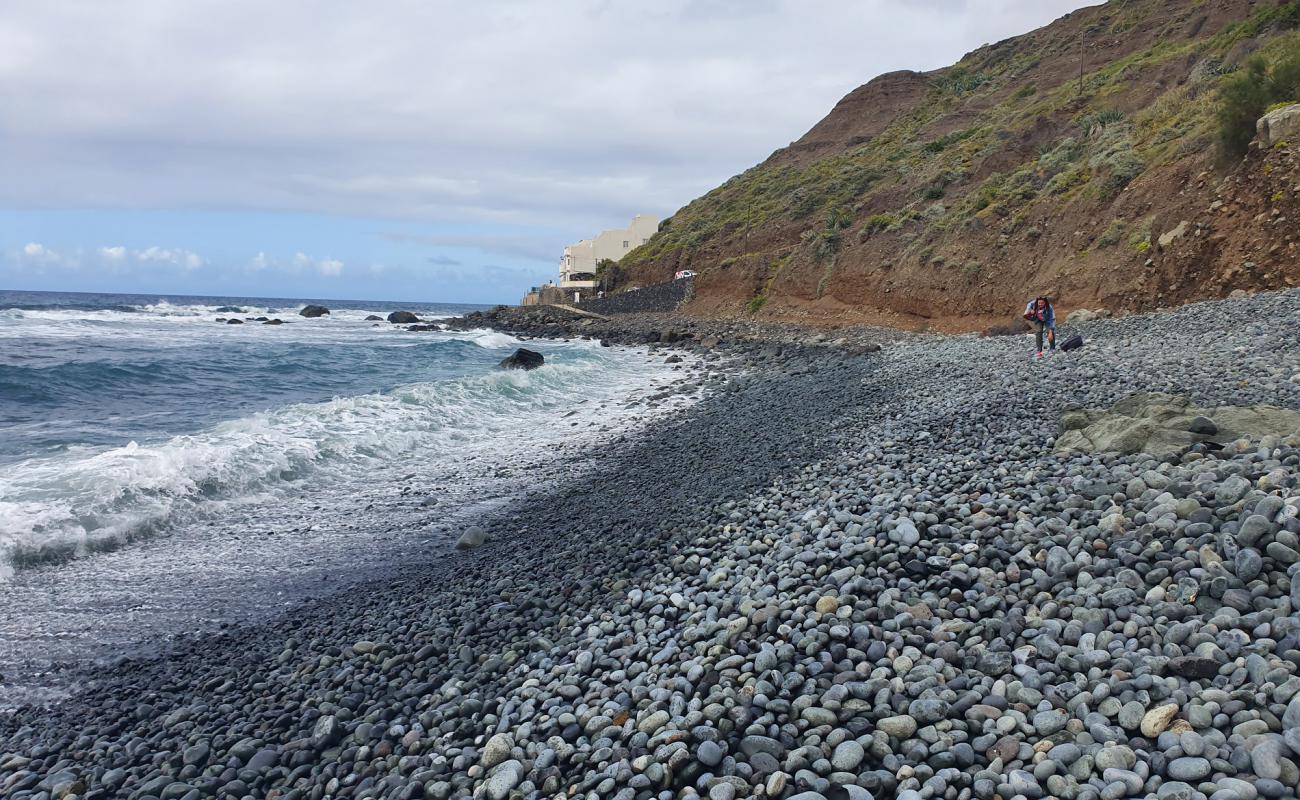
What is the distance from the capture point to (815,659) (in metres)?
3.99

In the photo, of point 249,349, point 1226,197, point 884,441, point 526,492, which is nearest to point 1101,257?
point 1226,197

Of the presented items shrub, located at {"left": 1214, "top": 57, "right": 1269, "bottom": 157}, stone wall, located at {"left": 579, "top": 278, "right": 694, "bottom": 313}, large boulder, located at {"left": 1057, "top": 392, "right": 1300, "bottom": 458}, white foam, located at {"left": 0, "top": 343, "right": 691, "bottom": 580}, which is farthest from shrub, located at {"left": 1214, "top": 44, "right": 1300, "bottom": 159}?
stone wall, located at {"left": 579, "top": 278, "right": 694, "bottom": 313}

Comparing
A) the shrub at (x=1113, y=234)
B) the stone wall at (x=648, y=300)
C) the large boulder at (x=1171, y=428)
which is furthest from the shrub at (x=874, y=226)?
the large boulder at (x=1171, y=428)

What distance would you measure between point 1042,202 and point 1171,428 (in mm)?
23180

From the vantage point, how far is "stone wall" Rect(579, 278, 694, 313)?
50688 millimetres

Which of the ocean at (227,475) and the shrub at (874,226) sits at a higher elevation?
the shrub at (874,226)

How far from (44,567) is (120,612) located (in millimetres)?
1850

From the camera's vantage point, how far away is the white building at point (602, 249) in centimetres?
7825

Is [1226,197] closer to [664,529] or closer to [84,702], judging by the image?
[664,529]

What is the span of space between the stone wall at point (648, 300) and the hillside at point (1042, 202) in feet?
8.02

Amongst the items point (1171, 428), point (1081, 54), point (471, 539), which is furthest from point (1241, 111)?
point (1081, 54)

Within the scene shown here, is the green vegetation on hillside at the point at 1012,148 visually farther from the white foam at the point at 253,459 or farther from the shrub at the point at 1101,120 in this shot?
the white foam at the point at 253,459

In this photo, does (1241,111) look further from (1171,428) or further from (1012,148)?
(1012,148)

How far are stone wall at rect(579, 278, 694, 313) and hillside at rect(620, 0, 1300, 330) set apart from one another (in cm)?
244
